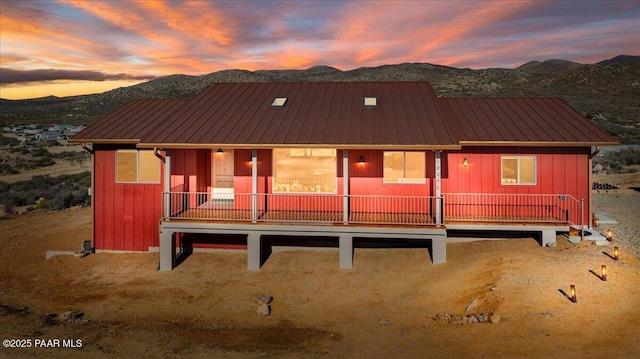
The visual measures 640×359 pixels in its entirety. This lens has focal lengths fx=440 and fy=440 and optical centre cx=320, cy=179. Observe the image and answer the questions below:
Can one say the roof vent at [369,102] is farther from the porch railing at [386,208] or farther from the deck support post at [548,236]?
the deck support post at [548,236]

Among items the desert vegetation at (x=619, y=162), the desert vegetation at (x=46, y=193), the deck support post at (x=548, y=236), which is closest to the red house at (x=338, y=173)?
the deck support post at (x=548, y=236)

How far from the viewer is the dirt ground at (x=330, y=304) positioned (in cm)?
853

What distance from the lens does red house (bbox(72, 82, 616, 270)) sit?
13555 millimetres

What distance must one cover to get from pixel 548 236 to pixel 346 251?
247 inches

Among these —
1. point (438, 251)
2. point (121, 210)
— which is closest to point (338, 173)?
point (438, 251)

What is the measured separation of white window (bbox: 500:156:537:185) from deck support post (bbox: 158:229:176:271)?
1104cm

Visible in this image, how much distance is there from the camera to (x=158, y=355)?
858 cm

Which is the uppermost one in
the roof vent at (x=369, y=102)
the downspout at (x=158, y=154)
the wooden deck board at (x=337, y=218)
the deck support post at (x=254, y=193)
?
the roof vent at (x=369, y=102)

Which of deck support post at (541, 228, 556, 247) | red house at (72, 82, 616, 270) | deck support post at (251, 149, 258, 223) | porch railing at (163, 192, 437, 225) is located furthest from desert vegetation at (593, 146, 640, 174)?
deck support post at (251, 149, 258, 223)

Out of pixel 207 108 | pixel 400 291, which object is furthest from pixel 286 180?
pixel 400 291

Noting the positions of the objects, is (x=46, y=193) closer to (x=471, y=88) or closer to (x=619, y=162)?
(x=619, y=162)

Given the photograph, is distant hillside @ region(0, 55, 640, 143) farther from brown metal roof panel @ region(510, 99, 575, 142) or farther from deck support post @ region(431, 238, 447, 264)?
deck support post @ region(431, 238, 447, 264)

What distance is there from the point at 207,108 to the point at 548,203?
40.9 feet

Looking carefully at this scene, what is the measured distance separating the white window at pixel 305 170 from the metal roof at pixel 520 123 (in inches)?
171
